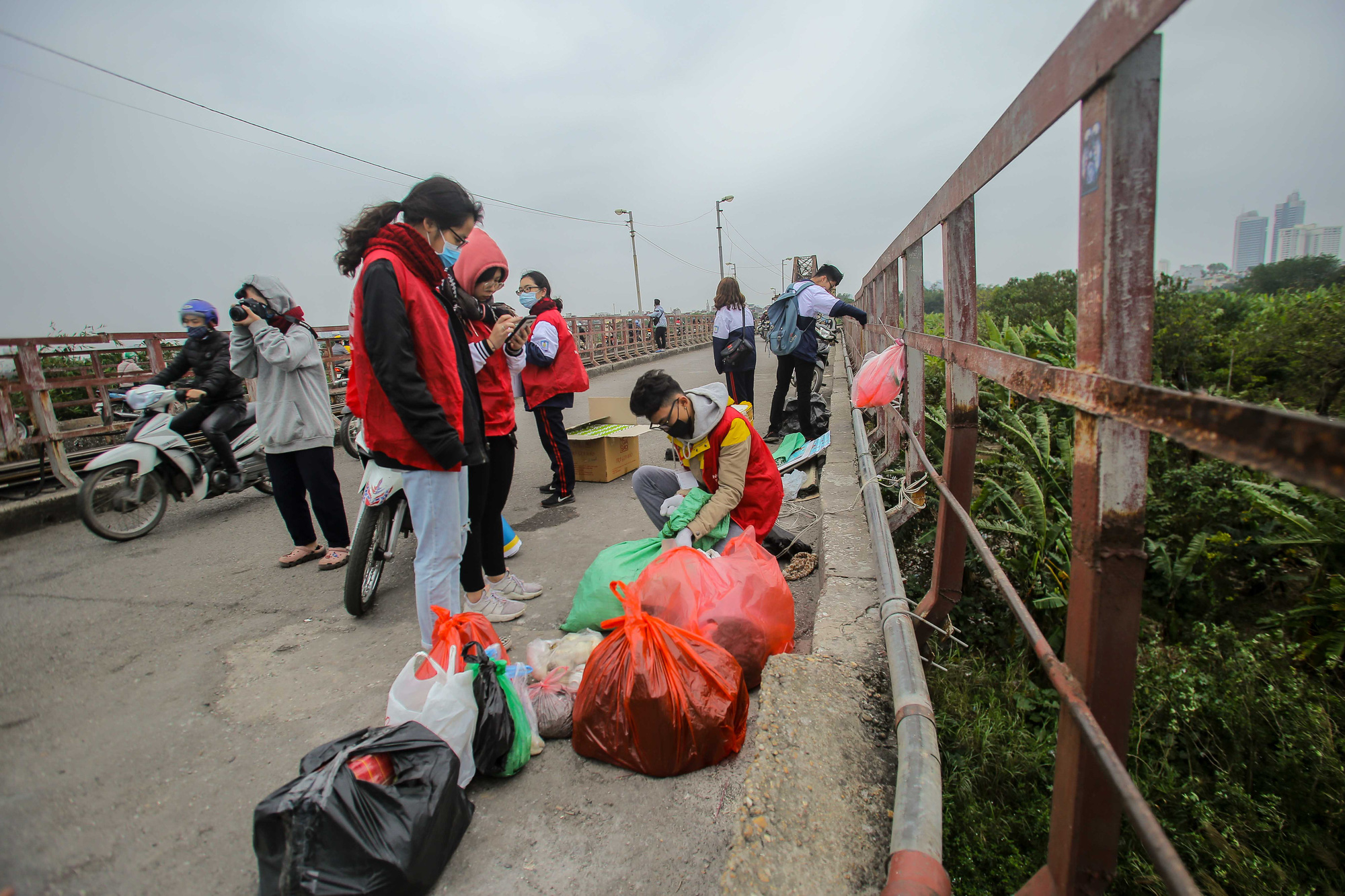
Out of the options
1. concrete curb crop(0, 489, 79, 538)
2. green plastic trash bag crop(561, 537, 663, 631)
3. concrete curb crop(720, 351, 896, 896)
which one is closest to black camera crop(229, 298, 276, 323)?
green plastic trash bag crop(561, 537, 663, 631)

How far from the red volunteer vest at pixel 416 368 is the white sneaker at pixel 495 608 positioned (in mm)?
922

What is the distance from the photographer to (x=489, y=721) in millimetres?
1906

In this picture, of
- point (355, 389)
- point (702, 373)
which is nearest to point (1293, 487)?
point (355, 389)

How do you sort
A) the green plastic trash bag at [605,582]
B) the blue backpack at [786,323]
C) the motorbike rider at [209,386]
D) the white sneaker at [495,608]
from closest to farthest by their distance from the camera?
the green plastic trash bag at [605,582], the white sneaker at [495,608], the motorbike rider at [209,386], the blue backpack at [786,323]

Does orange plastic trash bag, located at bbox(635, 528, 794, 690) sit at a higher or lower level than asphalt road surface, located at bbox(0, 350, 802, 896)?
higher

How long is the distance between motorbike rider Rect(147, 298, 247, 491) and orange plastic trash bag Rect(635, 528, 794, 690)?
4176mm

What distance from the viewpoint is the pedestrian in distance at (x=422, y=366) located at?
2.18 metres

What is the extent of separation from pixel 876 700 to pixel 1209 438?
4.49 feet

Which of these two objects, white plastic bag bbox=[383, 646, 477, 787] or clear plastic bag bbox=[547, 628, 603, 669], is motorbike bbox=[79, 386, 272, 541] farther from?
white plastic bag bbox=[383, 646, 477, 787]

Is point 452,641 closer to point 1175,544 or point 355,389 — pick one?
point 355,389

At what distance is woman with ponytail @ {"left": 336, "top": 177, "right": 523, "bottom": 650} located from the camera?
218cm

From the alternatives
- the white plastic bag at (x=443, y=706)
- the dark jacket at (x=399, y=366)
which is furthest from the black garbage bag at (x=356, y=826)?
the dark jacket at (x=399, y=366)

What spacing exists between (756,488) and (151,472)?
4.47 meters

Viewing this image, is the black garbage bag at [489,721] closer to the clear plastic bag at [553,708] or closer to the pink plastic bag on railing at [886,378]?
the clear plastic bag at [553,708]
